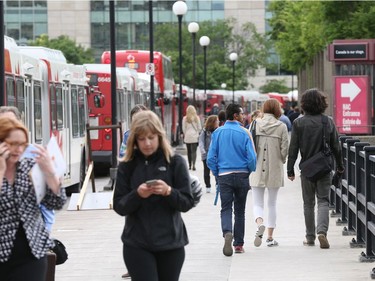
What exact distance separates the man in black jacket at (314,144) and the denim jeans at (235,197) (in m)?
0.60

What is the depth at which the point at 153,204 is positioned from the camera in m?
7.49

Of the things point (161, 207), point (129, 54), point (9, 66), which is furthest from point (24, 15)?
point (161, 207)

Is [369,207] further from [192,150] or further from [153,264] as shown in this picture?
[192,150]

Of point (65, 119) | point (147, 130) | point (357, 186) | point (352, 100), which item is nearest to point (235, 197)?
point (357, 186)

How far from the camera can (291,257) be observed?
13539 mm

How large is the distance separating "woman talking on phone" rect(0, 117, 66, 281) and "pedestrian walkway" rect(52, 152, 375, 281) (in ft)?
16.6

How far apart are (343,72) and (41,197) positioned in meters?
26.1

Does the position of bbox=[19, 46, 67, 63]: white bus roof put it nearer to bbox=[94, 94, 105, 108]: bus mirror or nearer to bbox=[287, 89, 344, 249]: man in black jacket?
bbox=[94, 94, 105, 108]: bus mirror

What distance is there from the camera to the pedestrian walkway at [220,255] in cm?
1220

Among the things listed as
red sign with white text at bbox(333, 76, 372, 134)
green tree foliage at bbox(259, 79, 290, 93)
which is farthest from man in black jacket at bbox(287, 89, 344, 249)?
green tree foliage at bbox(259, 79, 290, 93)

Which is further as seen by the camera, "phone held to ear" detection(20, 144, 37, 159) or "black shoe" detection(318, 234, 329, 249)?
"black shoe" detection(318, 234, 329, 249)

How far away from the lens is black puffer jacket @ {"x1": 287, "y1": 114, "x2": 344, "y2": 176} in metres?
13.8

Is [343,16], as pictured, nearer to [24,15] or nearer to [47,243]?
[47,243]

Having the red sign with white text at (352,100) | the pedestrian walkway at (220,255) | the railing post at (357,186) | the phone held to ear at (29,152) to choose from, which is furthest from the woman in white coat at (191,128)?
the phone held to ear at (29,152)
